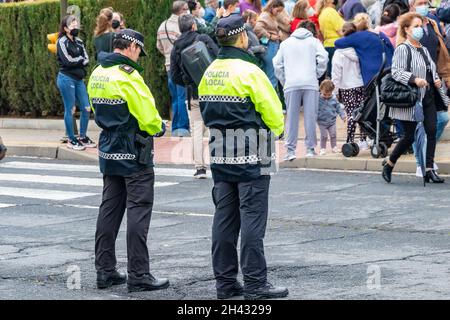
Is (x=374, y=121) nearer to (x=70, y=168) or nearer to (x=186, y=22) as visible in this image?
(x=186, y=22)

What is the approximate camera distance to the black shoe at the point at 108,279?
30.5 feet

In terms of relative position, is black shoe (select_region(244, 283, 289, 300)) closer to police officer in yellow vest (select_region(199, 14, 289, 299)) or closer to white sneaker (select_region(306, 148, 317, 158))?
police officer in yellow vest (select_region(199, 14, 289, 299))

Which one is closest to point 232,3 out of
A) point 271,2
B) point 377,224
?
point 271,2

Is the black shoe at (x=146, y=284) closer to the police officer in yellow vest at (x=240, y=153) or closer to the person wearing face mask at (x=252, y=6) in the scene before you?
the police officer in yellow vest at (x=240, y=153)

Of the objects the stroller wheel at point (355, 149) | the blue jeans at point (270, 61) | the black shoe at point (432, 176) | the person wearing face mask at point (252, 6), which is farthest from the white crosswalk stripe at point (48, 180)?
the person wearing face mask at point (252, 6)

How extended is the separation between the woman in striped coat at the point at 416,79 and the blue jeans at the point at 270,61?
4.96 metres

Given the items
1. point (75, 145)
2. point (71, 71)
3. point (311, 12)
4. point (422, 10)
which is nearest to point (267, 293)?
point (422, 10)

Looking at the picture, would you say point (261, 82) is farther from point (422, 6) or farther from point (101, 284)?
point (422, 6)

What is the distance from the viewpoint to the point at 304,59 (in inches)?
655

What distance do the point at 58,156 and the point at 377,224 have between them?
896 cm

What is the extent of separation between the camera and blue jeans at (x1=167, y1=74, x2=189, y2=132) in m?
19.8

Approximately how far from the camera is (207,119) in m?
8.84

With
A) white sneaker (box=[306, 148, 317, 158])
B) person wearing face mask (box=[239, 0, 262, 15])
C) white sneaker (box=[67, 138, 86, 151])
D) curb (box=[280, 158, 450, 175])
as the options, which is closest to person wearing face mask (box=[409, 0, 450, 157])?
curb (box=[280, 158, 450, 175])

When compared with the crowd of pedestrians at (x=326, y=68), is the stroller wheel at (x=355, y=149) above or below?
below
